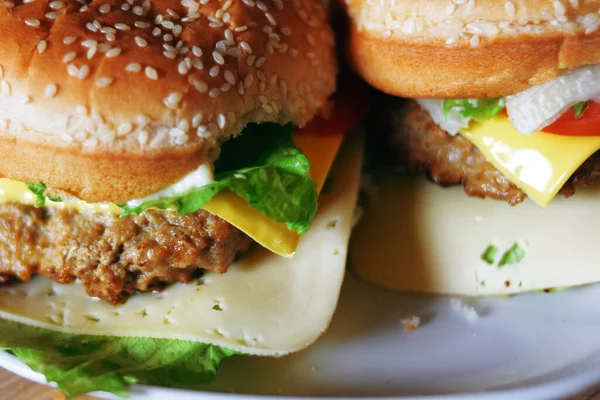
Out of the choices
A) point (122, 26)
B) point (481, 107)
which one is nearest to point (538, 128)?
point (481, 107)

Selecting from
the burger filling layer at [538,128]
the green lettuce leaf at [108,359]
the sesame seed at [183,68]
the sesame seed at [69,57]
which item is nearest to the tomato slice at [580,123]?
the burger filling layer at [538,128]

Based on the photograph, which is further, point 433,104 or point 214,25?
point 433,104

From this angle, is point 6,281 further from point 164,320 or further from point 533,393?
point 533,393

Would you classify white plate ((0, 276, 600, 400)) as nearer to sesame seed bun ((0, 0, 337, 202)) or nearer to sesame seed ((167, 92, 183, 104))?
sesame seed bun ((0, 0, 337, 202))

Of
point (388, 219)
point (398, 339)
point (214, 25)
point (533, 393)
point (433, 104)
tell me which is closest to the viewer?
point (533, 393)

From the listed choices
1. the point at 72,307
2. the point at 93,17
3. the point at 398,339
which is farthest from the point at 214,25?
the point at 398,339

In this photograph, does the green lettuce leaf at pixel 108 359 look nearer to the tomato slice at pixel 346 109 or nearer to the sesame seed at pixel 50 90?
the sesame seed at pixel 50 90

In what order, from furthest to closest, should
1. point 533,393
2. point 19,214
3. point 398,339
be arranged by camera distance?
1. point 398,339
2. point 19,214
3. point 533,393
